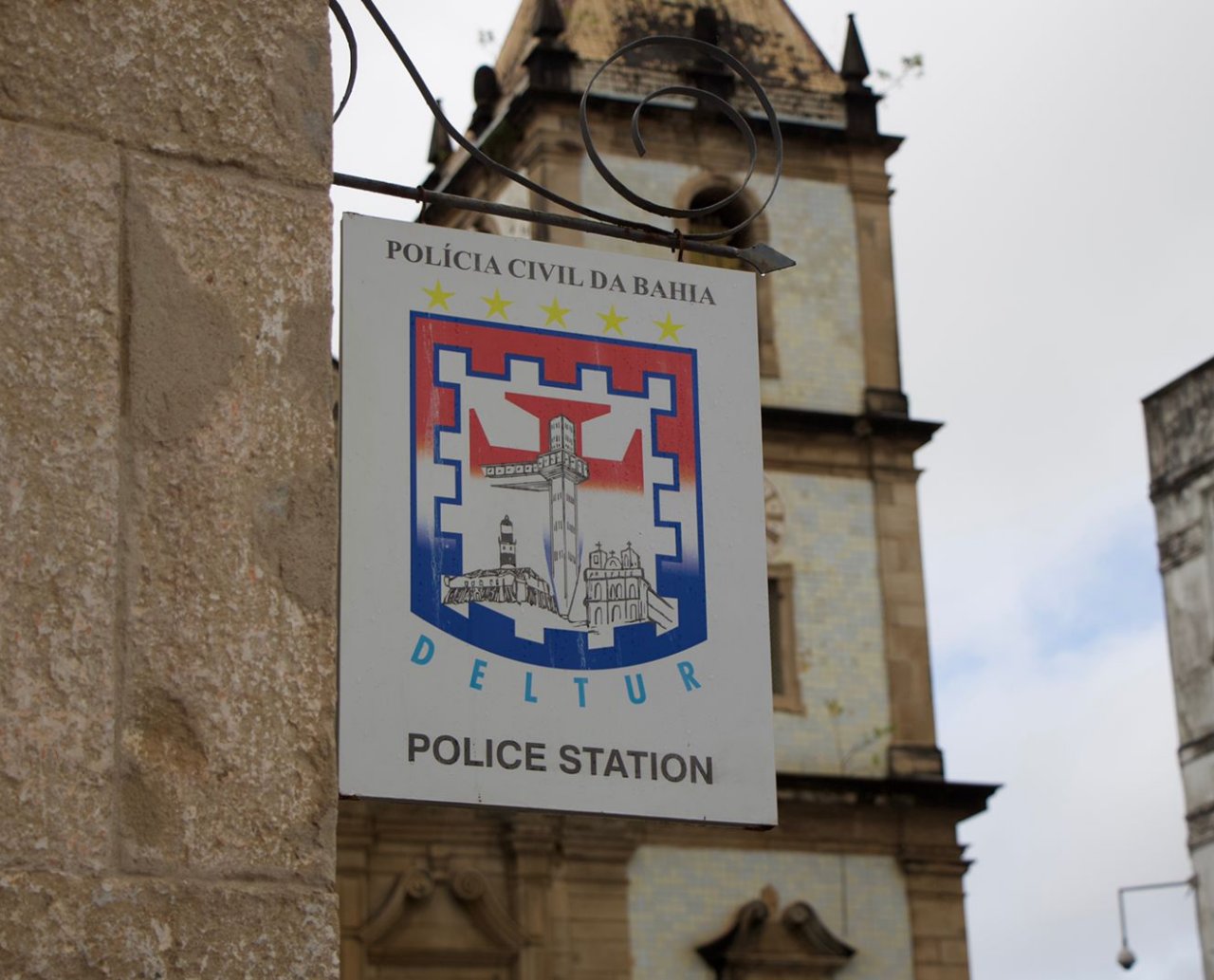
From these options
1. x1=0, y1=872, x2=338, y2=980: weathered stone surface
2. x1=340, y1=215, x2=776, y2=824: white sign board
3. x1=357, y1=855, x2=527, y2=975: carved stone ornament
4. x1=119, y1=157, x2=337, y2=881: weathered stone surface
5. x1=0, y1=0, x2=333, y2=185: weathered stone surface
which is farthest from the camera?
x1=357, y1=855, x2=527, y2=975: carved stone ornament

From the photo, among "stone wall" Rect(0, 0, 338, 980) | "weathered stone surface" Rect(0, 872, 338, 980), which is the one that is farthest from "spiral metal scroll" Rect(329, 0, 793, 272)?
"weathered stone surface" Rect(0, 872, 338, 980)

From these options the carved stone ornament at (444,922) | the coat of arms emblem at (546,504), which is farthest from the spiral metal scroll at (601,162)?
the carved stone ornament at (444,922)

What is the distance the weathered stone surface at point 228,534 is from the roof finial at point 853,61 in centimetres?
2734

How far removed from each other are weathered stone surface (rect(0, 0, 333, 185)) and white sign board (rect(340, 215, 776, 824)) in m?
0.94

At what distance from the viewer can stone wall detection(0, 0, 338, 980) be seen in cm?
396

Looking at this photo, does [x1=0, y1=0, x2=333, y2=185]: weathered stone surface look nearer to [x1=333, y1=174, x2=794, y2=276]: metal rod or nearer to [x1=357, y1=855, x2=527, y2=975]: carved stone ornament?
[x1=333, y1=174, x2=794, y2=276]: metal rod

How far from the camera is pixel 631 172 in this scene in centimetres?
2972

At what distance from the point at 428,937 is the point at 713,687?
21.1 m

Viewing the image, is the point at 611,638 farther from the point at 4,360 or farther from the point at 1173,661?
the point at 1173,661

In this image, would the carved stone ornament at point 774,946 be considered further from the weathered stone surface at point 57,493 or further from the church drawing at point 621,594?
the weathered stone surface at point 57,493

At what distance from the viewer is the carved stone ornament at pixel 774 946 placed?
1064 inches

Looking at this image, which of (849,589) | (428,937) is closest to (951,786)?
(849,589)

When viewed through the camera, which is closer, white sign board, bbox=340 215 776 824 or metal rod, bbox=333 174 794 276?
white sign board, bbox=340 215 776 824

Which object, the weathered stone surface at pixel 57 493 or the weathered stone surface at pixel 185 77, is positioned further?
the weathered stone surface at pixel 185 77
